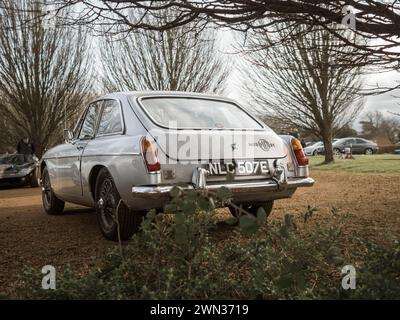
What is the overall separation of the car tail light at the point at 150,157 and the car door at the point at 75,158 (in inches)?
53.4

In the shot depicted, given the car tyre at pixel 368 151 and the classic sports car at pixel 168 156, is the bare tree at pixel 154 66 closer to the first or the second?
the classic sports car at pixel 168 156

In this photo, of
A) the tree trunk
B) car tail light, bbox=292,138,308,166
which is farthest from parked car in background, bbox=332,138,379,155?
car tail light, bbox=292,138,308,166

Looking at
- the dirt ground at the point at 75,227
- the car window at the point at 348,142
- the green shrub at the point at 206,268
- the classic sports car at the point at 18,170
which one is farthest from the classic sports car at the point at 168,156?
the car window at the point at 348,142

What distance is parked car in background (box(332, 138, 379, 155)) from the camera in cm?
3522

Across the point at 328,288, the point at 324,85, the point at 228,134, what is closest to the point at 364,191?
the point at 228,134

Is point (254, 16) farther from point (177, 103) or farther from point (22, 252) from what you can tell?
point (22, 252)

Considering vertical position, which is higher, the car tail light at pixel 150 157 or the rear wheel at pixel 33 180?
the car tail light at pixel 150 157

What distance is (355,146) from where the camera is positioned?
117ft

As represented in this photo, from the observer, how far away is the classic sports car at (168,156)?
12.1 feet

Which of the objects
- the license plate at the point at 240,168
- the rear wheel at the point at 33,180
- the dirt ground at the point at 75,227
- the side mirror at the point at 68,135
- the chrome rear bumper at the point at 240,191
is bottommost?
the rear wheel at the point at 33,180

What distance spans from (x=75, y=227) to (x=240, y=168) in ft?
7.74

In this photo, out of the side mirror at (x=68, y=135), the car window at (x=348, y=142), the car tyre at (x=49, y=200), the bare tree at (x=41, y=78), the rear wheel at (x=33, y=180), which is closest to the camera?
the side mirror at (x=68, y=135)

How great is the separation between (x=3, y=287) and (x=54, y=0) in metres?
2.77

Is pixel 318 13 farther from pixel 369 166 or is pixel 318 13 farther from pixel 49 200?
pixel 369 166
